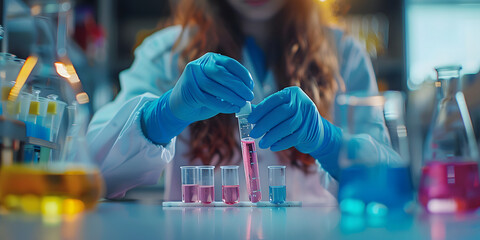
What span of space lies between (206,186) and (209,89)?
0.25 metres

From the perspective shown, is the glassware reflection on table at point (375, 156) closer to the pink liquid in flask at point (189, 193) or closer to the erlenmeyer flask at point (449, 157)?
the erlenmeyer flask at point (449, 157)

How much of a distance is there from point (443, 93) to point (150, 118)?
817 millimetres

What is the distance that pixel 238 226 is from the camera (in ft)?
2.34

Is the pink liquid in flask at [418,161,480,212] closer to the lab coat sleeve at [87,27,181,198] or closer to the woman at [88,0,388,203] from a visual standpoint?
the woman at [88,0,388,203]

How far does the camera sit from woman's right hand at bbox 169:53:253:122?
3.52 feet

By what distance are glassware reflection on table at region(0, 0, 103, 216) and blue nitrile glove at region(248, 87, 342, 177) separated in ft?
1.44

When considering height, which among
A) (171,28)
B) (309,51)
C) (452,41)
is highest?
(452,41)

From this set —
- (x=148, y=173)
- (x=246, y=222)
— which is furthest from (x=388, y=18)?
(x=246, y=222)

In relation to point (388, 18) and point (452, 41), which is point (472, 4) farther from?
point (388, 18)

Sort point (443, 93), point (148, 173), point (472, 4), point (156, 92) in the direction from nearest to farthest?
1. point (443, 93)
2. point (148, 173)
3. point (156, 92)
4. point (472, 4)

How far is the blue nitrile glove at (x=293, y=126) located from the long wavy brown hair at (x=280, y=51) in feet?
0.86

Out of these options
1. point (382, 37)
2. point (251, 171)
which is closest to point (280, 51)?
point (251, 171)

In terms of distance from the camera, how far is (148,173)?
1489mm

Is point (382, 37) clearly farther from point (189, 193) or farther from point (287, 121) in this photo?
point (189, 193)
